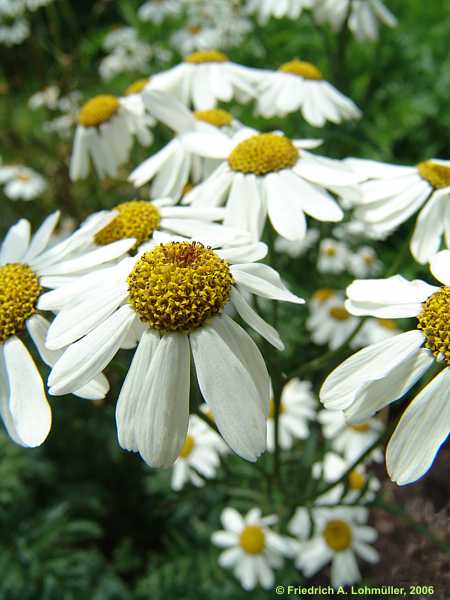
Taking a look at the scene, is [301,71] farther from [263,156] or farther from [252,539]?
[252,539]

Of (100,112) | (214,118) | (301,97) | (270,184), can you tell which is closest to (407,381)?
(270,184)

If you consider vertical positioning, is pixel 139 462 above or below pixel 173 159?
below

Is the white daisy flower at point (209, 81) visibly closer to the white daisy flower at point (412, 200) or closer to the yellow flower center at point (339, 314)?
the white daisy flower at point (412, 200)

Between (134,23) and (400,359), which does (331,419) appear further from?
(134,23)

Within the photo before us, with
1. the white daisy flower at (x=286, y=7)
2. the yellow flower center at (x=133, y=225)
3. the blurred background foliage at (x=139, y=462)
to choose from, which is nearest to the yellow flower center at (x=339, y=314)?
the blurred background foliage at (x=139, y=462)

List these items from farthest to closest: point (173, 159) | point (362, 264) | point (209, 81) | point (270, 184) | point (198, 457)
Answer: point (362, 264)
point (198, 457)
point (209, 81)
point (173, 159)
point (270, 184)

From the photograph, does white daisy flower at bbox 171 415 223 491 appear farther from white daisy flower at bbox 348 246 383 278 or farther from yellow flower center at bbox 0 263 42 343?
white daisy flower at bbox 348 246 383 278
